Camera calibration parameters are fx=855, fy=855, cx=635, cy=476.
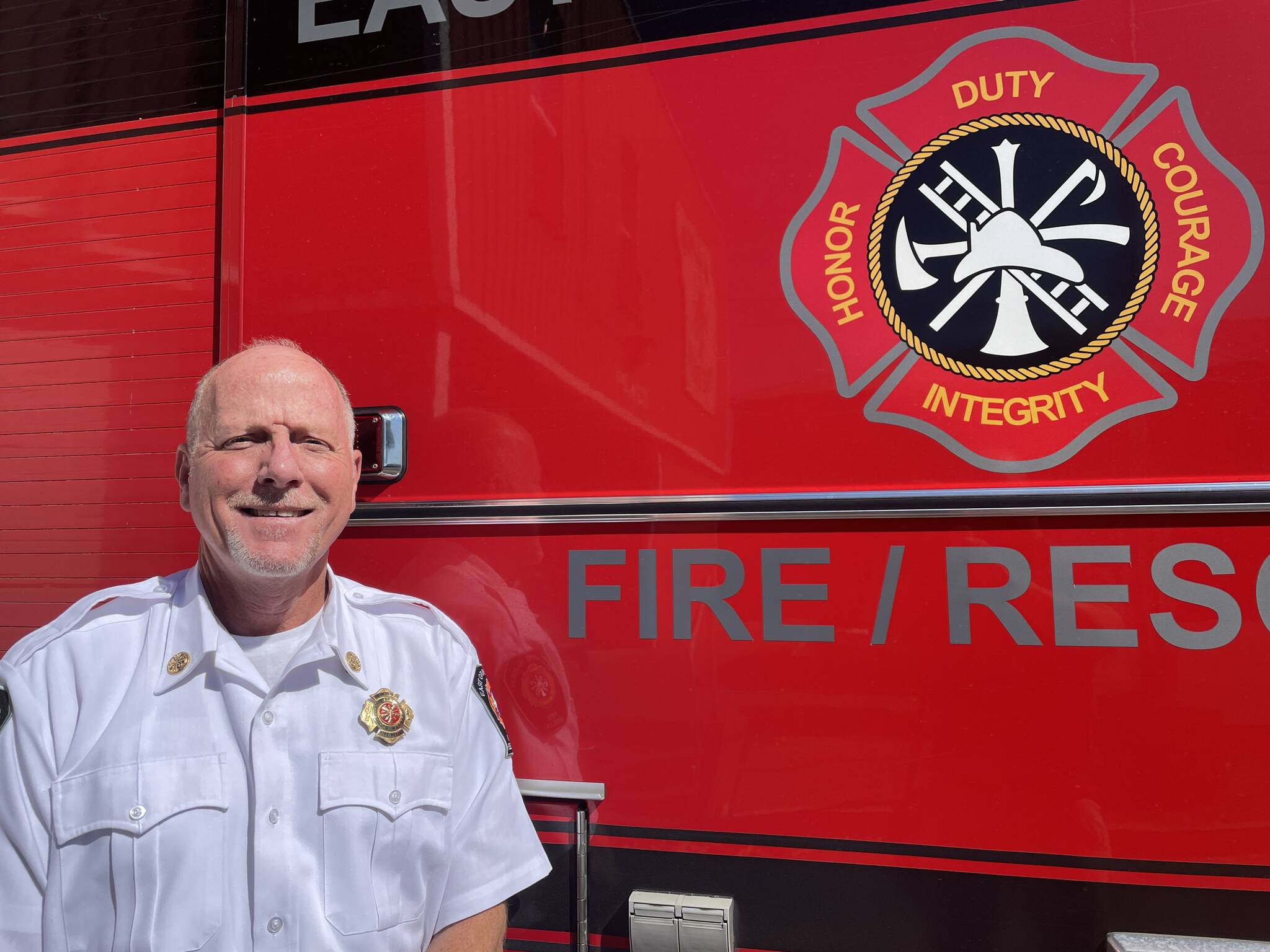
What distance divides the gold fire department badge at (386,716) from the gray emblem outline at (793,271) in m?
0.89

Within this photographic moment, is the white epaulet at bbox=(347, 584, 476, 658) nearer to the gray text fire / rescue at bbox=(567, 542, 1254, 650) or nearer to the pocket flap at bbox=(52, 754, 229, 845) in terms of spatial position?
the gray text fire / rescue at bbox=(567, 542, 1254, 650)

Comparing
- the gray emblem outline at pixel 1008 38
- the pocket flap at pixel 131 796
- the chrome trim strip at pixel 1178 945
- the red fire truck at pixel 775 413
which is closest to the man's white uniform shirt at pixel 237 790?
the pocket flap at pixel 131 796

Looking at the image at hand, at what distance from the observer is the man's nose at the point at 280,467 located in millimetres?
1325

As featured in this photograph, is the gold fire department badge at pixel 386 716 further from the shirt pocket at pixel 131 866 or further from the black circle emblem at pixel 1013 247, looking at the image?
the black circle emblem at pixel 1013 247

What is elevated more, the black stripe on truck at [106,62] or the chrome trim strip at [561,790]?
the black stripe on truck at [106,62]

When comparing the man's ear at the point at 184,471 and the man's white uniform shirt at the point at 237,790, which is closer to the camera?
the man's white uniform shirt at the point at 237,790

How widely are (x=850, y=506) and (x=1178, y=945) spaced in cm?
78

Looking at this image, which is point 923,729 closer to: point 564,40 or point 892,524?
point 892,524

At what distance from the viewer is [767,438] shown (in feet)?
4.69

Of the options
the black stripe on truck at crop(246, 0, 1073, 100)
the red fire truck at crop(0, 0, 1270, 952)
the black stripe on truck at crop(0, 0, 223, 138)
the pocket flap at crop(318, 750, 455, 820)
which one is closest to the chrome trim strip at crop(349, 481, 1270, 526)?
the red fire truck at crop(0, 0, 1270, 952)

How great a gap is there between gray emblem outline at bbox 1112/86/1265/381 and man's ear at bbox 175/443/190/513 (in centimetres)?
150

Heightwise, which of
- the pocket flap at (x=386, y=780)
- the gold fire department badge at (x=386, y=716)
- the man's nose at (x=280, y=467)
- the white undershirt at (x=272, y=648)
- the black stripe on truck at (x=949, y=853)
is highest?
the man's nose at (x=280, y=467)

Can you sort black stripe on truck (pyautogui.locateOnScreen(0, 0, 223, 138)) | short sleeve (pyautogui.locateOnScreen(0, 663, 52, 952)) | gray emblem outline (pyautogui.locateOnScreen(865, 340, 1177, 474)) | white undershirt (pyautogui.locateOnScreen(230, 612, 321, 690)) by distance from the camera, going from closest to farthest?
short sleeve (pyautogui.locateOnScreen(0, 663, 52, 952)) < gray emblem outline (pyautogui.locateOnScreen(865, 340, 1177, 474)) < white undershirt (pyautogui.locateOnScreen(230, 612, 321, 690)) < black stripe on truck (pyautogui.locateOnScreen(0, 0, 223, 138))

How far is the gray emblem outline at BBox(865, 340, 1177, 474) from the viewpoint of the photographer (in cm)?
131
